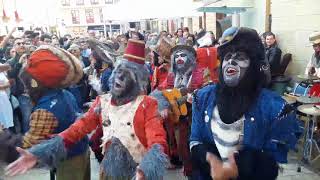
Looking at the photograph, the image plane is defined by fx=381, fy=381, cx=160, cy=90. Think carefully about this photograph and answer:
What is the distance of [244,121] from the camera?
2.15 meters

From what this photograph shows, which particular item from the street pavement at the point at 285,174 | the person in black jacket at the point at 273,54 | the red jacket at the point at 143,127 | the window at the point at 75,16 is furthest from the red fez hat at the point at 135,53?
the window at the point at 75,16

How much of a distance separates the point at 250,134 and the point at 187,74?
2.47 m

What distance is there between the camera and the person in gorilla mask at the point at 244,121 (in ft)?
6.91

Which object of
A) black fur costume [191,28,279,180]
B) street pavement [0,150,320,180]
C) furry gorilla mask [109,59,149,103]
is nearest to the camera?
black fur costume [191,28,279,180]

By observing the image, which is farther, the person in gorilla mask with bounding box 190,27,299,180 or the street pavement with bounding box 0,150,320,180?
the street pavement with bounding box 0,150,320,180

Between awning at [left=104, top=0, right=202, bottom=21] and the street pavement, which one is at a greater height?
awning at [left=104, top=0, right=202, bottom=21]

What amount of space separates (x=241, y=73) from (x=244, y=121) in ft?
0.90

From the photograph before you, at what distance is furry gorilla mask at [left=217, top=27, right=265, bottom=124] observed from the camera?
7.12 feet

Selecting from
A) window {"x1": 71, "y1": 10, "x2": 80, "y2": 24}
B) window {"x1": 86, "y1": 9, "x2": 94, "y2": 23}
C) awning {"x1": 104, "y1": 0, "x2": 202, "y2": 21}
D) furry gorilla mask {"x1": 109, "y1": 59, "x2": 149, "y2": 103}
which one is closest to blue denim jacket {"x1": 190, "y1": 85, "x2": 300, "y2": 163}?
furry gorilla mask {"x1": 109, "y1": 59, "x2": 149, "y2": 103}

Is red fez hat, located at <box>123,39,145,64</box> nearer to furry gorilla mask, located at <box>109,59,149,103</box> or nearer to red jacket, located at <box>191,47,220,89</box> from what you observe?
furry gorilla mask, located at <box>109,59,149,103</box>

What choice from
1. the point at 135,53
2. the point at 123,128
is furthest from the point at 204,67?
the point at 123,128

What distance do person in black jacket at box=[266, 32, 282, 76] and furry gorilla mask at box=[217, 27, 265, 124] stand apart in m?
5.52

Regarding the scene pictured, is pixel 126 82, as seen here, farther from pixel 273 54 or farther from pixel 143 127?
pixel 273 54

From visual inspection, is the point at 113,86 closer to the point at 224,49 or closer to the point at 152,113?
the point at 152,113
